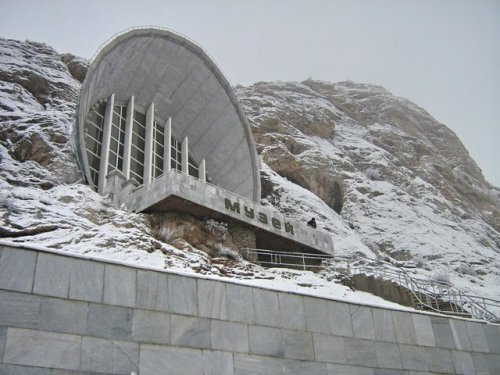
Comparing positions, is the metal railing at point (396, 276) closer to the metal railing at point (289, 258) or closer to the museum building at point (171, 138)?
the metal railing at point (289, 258)

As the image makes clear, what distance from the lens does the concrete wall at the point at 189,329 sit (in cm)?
938

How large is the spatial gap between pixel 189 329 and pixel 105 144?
15.7 metres

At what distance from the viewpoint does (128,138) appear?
26391mm

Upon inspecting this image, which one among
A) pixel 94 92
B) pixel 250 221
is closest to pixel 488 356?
pixel 250 221

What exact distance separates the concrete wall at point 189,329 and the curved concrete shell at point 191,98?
16.3 meters

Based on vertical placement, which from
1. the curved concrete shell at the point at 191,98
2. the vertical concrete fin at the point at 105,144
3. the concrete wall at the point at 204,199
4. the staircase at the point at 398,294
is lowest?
the staircase at the point at 398,294

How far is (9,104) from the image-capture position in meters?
23.8

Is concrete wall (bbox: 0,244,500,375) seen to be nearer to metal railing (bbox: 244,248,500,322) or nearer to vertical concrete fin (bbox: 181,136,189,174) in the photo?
metal railing (bbox: 244,248,500,322)

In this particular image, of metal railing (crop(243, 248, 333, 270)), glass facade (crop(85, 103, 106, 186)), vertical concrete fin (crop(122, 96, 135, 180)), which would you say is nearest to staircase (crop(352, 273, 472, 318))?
metal railing (crop(243, 248, 333, 270))

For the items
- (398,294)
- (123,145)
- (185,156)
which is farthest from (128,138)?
(398,294)

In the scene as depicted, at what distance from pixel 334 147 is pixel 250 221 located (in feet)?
66.6

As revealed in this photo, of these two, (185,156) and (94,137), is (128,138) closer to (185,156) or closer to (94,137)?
(94,137)

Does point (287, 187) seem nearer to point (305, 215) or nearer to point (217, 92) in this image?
point (305, 215)

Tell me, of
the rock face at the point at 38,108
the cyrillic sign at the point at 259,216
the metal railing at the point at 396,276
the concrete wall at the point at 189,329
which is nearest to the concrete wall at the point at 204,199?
the cyrillic sign at the point at 259,216
